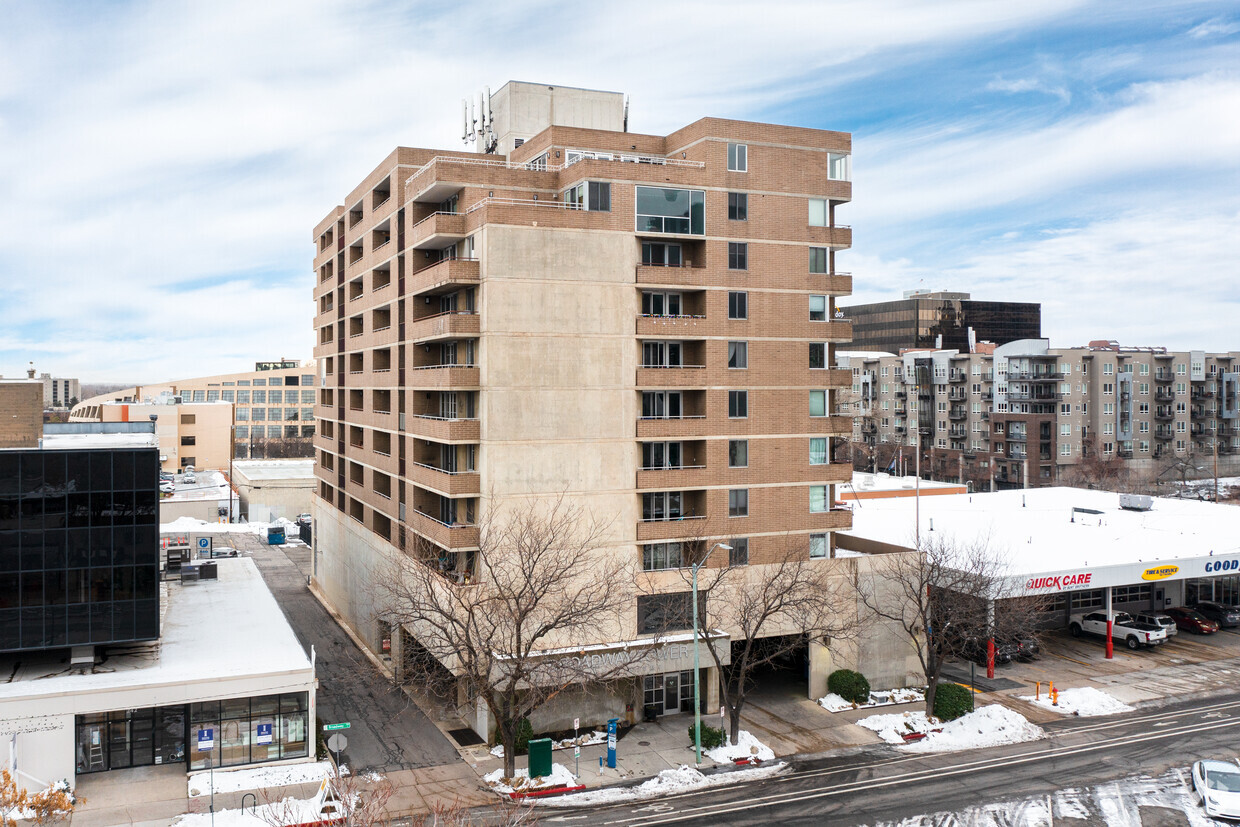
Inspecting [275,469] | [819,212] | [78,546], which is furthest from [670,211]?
[275,469]

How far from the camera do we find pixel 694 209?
140 ft

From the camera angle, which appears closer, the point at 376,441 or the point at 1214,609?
the point at 376,441

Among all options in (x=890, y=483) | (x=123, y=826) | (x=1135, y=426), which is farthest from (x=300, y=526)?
(x=1135, y=426)

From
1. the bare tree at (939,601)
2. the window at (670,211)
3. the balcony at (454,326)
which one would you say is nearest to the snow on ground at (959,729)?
the bare tree at (939,601)

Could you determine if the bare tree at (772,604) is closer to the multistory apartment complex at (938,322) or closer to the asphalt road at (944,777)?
the asphalt road at (944,777)

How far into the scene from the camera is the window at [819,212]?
45.3m

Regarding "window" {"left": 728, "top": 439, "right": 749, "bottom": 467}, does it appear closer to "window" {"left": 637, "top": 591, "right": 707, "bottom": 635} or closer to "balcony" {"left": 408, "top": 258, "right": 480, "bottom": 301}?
"window" {"left": 637, "top": 591, "right": 707, "bottom": 635}

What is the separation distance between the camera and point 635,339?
139 ft

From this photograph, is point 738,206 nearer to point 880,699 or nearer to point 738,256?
point 738,256

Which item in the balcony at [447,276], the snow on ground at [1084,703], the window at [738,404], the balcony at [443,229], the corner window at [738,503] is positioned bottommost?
the snow on ground at [1084,703]

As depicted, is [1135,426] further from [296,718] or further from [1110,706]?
[296,718]

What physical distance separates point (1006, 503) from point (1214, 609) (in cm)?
1865

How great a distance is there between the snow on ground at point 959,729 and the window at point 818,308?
19.0m

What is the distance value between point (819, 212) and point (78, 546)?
35.3 m
